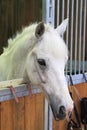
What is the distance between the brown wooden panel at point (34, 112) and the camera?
183 centimetres

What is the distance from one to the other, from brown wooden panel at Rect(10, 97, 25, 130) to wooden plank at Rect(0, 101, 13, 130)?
34 millimetres

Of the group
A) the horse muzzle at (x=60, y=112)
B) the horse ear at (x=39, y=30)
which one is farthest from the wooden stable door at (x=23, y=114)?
the horse ear at (x=39, y=30)

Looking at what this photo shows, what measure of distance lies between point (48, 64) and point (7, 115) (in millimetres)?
349

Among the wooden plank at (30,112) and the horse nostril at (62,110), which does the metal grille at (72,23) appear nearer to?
the wooden plank at (30,112)

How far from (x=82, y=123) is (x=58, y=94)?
2.59 ft

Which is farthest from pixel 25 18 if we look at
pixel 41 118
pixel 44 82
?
pixel 44 82

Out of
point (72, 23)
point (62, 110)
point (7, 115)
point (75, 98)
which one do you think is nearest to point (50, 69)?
point (62, 110)

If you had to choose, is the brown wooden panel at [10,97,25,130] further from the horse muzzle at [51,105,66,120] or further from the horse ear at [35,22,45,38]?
the horse ear at [35,22,45,38]

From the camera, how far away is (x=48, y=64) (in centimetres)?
160

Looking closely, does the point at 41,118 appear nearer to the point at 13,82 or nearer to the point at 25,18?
the point at 13,82

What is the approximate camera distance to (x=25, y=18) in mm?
3740

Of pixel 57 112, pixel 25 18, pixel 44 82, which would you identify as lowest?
pixel 57 112

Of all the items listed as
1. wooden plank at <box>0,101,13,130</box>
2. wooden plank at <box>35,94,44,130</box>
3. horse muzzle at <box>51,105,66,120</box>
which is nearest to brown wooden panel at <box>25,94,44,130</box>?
wooden plank at <box>35,94,44,130</box>

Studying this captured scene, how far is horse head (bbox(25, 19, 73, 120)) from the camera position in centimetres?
155
